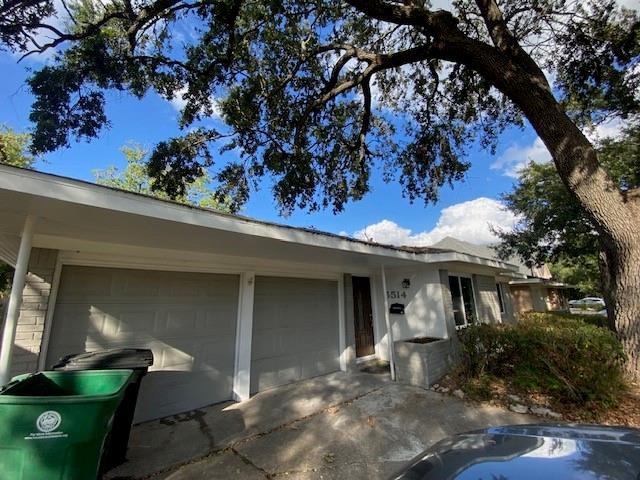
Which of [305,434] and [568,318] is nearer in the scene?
[305,434]

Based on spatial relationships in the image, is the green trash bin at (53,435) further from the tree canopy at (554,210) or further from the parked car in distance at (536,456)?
the tree canopy at (554,210)

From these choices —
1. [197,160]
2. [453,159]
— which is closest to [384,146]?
[453,159]

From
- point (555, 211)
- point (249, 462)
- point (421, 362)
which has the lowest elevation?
point (249, 462)

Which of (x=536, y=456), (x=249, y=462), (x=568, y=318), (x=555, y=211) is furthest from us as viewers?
(x=568, y=318)

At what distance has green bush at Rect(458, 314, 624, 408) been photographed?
175 inches

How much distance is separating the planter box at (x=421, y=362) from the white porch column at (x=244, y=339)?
Answer: 3033 mm

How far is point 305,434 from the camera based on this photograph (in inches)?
156

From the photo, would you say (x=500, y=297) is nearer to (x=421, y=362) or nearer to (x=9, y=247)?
(x=421, y=362)

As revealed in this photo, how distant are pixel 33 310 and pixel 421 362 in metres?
6.02

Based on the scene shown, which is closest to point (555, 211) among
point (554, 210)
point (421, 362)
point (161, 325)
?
point (554, 210)

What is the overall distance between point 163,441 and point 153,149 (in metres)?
6.01

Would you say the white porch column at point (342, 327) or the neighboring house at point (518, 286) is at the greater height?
the neighboring house at point (518, 286)

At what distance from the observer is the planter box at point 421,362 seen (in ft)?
19.4

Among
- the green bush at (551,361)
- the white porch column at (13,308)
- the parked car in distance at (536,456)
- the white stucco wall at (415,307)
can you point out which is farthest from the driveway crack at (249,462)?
the white stucco wall at (415,307)
